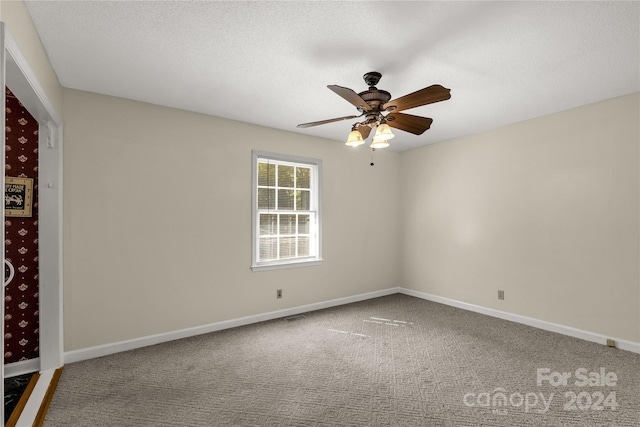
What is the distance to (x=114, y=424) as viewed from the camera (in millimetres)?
2107

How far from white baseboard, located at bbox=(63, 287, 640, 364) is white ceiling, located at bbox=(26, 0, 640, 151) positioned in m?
2.46

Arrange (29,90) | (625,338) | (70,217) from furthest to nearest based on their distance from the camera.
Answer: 1. (625,338)
2. (70,217)
3. (29,90)

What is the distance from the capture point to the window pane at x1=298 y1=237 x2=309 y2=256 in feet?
15.3

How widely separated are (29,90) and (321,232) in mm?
3424

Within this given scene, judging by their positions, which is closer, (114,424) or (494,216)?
(114,424)

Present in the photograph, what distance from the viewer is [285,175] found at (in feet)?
14.9

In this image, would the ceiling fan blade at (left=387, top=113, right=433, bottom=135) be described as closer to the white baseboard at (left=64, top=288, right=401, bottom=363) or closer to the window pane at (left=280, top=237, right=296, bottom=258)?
the window pane at (left=280, top=237, right=296, bottom=258)

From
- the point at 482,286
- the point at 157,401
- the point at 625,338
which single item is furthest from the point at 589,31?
the point at 157,401

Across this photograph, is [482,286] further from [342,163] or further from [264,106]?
[264,106]

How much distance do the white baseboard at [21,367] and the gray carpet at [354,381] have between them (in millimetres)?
295

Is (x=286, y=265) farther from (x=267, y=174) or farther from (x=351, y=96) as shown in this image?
(x=351, y=96)

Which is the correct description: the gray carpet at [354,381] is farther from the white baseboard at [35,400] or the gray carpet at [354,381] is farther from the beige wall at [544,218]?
the beige wall at [544,218]

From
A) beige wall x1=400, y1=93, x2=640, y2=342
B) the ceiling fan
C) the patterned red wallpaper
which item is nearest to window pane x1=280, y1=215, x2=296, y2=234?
the ceiling fan

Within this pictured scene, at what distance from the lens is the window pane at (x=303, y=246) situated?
4.68m
